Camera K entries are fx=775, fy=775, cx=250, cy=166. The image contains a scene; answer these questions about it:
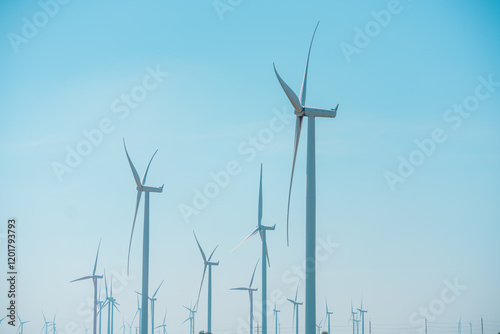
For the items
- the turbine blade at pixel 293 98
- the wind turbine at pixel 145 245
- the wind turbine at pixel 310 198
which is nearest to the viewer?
the wind turbine at pixel 310 198

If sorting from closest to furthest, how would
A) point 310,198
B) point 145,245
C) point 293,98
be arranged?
point 310,198
point 293,98
point 145,245

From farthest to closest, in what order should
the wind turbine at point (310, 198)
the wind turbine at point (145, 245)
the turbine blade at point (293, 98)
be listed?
the wind turbine at point (145, 245), the turbine blade at point (293, 98), the wind turbine at point (310, 198)

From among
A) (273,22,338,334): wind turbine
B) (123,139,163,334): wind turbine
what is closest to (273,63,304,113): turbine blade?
(273,22,338,334): wind turbine

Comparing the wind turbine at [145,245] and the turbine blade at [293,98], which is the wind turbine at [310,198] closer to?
the turbine blade at [293,98]

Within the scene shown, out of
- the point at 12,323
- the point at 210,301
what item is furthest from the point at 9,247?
the point at 210,301

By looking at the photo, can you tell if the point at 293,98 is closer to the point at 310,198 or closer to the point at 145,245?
the point at 310,198

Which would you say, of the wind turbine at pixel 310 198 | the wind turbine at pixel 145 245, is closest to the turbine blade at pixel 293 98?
the wind turbine at pixel 310 198

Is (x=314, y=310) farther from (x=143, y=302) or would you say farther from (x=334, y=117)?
(x=143, y=302)

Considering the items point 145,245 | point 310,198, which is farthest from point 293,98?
point 145,245

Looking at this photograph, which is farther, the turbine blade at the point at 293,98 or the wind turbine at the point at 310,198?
the turbine blade at the point at 293,98

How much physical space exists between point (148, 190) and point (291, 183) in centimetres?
3125

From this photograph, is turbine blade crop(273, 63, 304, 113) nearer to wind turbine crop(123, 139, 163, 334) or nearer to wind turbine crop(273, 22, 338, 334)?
wind turbine crop(273, 22, 338, 334)

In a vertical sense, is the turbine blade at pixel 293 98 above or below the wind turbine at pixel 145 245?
above

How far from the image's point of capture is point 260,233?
92.8 meters
